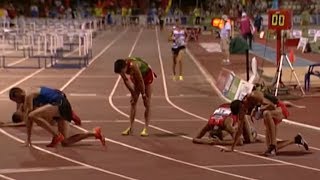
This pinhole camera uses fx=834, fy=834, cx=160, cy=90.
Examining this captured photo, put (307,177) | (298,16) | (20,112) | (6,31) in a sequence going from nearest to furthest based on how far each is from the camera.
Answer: (307,177), (20,112), (6,31), (298,16)

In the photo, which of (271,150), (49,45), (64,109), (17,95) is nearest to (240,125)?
(271,150)

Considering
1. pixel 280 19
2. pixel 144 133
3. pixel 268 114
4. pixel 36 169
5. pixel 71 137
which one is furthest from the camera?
pixel 280 19

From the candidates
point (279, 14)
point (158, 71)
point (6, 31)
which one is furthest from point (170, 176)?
point (6, 31)

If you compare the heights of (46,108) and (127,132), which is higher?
(46,108)

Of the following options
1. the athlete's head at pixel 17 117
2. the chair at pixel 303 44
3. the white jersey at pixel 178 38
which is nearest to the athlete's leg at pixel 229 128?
the athlete's head at pixel 17 117

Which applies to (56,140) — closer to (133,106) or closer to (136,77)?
(136,77)

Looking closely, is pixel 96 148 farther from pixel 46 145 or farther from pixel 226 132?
pixel 226 132

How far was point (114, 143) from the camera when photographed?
14258 millimetres

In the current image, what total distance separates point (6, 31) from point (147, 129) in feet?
96.6

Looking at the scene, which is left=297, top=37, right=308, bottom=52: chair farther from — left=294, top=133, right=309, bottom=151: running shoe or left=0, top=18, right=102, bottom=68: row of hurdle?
left=294, top=133, right=309, bottom=151: running shoe

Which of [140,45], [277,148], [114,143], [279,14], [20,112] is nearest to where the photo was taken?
[277,148]

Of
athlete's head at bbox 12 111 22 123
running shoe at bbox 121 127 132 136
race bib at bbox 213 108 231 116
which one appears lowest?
running shoe at bbox 121 127 132 136

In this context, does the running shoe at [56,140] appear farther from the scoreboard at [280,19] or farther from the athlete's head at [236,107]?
the scoreboard at [280,19]

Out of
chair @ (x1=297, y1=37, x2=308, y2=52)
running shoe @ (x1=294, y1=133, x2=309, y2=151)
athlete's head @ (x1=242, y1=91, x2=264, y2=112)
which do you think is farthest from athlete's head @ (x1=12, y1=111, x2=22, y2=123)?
chair @ (x1=297, y1=37, x2=308, y2=52)
